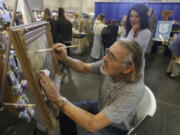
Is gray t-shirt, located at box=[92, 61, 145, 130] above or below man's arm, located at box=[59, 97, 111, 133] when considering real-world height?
above

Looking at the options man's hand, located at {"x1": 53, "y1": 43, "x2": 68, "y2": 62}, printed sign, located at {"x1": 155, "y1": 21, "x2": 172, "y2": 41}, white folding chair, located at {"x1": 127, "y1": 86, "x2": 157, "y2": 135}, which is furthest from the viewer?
printed sign, located at {"x1": 155, "y1": 21, "x2": 172, "y2": 41}

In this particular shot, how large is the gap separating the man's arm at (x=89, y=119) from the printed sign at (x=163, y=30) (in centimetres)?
404

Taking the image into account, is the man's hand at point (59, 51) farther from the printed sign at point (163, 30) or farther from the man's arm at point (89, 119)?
the printed sign at point (163, 30)

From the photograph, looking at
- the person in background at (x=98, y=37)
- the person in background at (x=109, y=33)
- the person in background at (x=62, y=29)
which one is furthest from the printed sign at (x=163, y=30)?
the person in background at (x=62, y=29)

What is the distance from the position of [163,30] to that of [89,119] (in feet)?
14.5

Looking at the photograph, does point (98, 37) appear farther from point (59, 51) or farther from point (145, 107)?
point (145, 107)

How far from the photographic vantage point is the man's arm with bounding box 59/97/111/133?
74 centimetres

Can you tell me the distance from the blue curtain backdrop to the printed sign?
59 cm

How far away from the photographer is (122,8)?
5.03 meters

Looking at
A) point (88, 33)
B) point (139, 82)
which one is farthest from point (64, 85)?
point (88, 33)

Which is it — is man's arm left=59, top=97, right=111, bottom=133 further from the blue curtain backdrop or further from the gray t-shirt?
the blue curtain backdrop

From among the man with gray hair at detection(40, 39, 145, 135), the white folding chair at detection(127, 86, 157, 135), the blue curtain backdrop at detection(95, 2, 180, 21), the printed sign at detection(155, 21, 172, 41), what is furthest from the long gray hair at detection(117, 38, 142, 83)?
the blue curtain backdrop at detection(95, 2, 180, 21)

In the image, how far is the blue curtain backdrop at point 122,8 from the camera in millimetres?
4363

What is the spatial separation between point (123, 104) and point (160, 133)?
1302 millimetres
